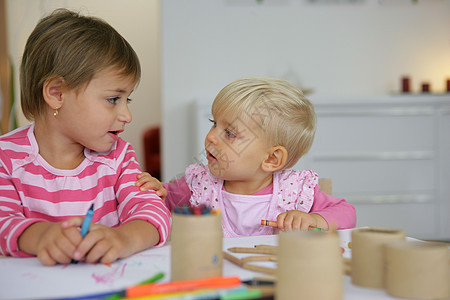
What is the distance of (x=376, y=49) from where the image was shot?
422cm

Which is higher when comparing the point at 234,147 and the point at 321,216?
the point at 234,147

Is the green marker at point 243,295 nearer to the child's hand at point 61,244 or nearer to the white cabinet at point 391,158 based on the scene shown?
the child's hand at point 61,244

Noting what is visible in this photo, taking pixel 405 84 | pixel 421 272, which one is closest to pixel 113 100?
pixel 421 272

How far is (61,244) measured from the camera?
30.1 inches

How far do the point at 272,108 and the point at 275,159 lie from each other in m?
0.14

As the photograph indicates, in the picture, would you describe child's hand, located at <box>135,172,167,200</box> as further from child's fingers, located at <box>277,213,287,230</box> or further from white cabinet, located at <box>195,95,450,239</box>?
white cabinet, located at <box>195,95,450,239</box>

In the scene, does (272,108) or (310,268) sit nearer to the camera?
(310,268)

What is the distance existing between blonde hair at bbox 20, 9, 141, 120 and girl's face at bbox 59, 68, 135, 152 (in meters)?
0.02

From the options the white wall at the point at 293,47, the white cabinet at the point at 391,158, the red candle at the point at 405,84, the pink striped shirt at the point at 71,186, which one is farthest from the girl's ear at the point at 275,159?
the red candle at the point at 405,84

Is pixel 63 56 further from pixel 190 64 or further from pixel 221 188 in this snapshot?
pixel 190 64

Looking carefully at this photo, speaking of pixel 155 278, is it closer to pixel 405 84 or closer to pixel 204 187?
pixel 204 187

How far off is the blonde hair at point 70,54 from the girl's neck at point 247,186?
0.40 meters

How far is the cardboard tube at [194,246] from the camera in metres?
0.64

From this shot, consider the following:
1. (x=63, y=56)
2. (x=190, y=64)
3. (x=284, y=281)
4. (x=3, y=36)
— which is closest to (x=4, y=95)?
(x=3, y=36)
